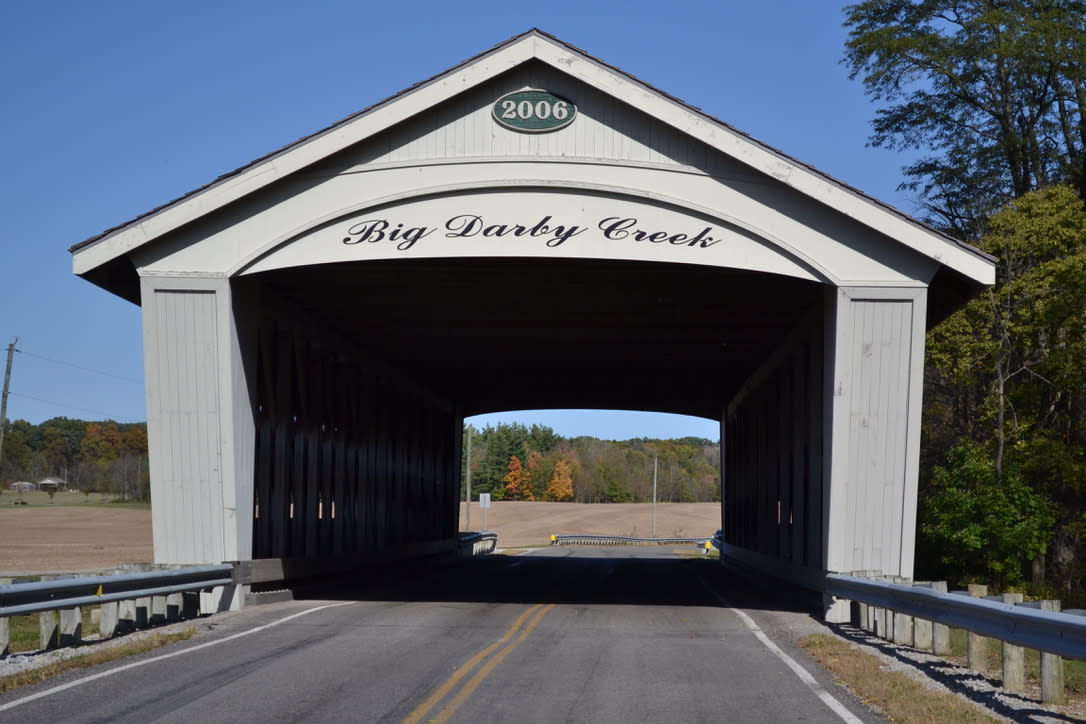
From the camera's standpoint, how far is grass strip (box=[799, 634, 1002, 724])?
8.44 m

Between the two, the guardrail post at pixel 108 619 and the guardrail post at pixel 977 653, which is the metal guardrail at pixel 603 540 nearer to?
the guardrail post at pixel 108 619

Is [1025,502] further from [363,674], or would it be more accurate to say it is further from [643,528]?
[643,528]

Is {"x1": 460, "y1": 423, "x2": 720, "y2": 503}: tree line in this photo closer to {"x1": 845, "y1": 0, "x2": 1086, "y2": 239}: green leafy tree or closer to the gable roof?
{"x1": 845, "y1": 0, "x2": 1086, "y2": 239}: green leafy tree

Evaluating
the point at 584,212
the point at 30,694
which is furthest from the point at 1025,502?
the point at 30,694

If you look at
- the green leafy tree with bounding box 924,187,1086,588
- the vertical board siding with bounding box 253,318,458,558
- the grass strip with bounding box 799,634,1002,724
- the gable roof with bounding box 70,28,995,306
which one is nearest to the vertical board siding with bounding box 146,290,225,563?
the gable roof with bounding box 70,28,995,306

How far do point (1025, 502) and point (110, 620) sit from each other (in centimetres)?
2305

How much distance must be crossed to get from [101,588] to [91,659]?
6.51ft

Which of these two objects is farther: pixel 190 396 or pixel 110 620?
pixel 190 396

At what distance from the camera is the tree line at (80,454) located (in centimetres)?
13938

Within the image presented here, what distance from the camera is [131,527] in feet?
243

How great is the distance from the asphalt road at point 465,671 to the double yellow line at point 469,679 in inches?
0.8

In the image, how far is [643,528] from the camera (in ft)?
339

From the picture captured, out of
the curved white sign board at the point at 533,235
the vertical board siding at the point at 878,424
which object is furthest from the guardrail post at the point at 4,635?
the vertical board siding at the point at 878,424

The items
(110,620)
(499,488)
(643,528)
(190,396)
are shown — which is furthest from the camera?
(499,488)
